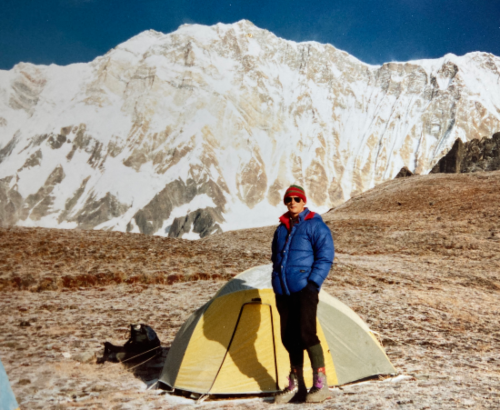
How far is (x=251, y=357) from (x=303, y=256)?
188 cm

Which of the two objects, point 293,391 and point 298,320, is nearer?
point 298,320

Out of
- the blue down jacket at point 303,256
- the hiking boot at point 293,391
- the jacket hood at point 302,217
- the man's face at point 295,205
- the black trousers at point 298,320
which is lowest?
the hiking boot at point 293,391

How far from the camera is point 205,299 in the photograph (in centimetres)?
1177

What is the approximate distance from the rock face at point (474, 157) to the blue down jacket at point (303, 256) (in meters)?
58.1

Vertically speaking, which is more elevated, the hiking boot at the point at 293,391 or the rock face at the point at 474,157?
the rock face at the point at 474,157

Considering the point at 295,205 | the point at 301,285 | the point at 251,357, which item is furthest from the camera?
the point at 251,357

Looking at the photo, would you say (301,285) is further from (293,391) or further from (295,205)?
(293,391)

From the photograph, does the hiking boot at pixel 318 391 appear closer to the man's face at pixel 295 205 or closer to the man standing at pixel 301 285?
the man standing at pixel 301 285

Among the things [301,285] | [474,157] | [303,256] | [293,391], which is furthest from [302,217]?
[474,157]

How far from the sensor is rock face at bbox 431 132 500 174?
55719 millimetres

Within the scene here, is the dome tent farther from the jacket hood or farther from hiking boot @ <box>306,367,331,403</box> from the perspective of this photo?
the jacket hood

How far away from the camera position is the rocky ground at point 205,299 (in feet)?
18.7

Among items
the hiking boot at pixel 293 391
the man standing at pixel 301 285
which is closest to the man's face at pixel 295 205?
the man standing at pixel 301 285

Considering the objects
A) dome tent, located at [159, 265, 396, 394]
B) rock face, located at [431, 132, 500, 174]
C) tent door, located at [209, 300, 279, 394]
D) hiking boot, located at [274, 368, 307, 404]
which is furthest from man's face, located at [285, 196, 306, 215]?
rock face, located at [431, 132, 500, 174]
